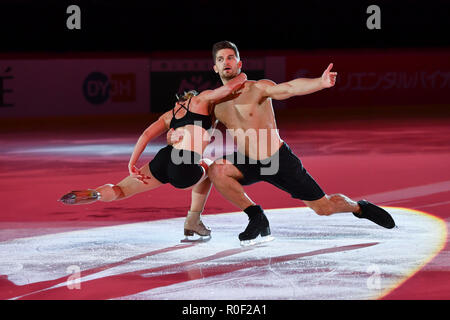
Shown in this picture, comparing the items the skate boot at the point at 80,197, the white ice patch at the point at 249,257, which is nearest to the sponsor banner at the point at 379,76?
the white ice patch at the point at 249,257

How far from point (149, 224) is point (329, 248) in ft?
5.84

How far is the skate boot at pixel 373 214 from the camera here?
6137 mm

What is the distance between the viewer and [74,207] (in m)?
7.81

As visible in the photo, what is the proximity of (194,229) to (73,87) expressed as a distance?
36.5ft

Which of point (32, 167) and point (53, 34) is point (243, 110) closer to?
point (32, 167)

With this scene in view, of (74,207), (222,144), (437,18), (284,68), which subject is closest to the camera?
(74,207)

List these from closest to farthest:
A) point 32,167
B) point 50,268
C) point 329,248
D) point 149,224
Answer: point 50,268 → point 329,248 → point 149,224 → point 32,167

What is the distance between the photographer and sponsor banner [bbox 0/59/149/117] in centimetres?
1627

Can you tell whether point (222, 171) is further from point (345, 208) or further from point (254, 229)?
point (345, 208)

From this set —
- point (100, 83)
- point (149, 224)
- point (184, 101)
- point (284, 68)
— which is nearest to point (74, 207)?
point (149, 224)

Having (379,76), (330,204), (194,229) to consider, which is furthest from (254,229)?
(379,76)

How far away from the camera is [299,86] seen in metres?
5.59

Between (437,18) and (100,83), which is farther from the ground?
(437,18)

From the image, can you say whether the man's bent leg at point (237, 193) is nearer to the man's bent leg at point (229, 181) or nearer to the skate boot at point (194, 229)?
the man's bent leg at point (229, 181)
